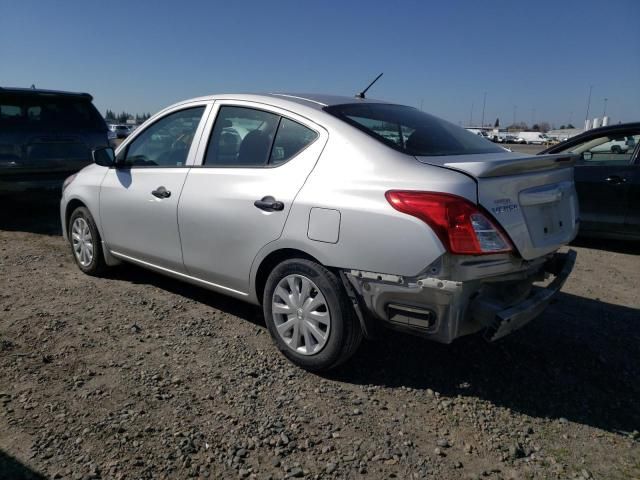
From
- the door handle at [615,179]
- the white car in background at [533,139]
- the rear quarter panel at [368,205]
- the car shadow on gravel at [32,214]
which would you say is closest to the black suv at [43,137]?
the car shadow on gravel at [32,214]

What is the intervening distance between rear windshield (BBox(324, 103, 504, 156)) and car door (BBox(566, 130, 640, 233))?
3.16 m

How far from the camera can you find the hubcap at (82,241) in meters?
4.87

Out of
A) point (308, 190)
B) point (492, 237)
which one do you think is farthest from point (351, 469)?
point (308, 190)

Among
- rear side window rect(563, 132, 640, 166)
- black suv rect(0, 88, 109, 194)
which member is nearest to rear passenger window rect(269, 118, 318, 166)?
rear side window rect(563, 132, 640, 166)

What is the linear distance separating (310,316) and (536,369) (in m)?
1.51

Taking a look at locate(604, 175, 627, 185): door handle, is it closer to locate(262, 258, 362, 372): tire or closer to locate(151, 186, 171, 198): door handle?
locate(262, 258, 362, 372): tire

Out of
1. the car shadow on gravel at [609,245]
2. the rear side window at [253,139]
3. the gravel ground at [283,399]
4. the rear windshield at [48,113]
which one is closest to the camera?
the gravel ground at [283,399]

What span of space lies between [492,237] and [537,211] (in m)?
0.49

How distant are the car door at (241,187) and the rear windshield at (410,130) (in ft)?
0.99

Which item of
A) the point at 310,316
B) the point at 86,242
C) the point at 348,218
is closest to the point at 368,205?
the point at 348,218

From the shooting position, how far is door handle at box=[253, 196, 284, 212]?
3139mm

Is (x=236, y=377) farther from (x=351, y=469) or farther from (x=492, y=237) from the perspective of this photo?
(x=492, y=237)

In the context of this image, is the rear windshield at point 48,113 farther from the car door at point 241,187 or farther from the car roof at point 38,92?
the car door at point 241,187

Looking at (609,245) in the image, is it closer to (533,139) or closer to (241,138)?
(241,138)
